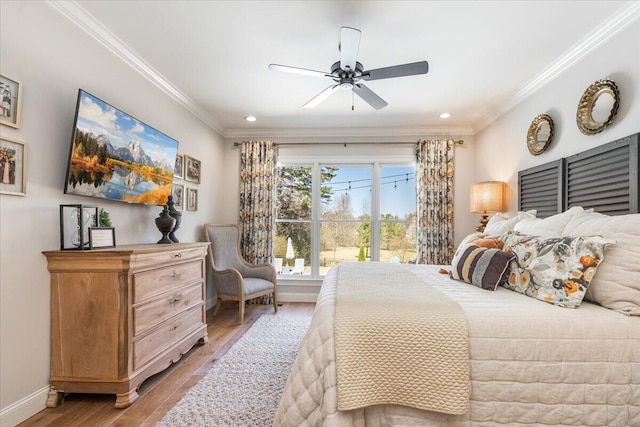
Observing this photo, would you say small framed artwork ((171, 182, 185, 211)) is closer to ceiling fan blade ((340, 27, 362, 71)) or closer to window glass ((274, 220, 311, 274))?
window glass ((274, 220, 311, 274))

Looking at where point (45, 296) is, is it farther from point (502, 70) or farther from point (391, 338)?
point (502, 70)

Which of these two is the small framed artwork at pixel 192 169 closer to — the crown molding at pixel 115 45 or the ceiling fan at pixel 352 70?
the crown molding at pixel 115 45

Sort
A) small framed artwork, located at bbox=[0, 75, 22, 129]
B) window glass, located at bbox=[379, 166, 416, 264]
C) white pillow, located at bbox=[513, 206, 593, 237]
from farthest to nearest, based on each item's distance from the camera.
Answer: window glass, located at bbox=[379, 166, 416, 264]
white pillow, located at bbox=[513, 206, 593, 237]
small framed artwork, located at bbox=[0, 75, 22, 129]

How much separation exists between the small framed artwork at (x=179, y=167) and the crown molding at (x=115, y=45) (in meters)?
0.61

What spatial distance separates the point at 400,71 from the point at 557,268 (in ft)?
5.37

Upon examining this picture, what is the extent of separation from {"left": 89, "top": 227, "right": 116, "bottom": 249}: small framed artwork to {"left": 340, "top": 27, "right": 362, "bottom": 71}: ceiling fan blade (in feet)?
6.98

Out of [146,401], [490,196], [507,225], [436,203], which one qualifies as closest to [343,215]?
[436,203]

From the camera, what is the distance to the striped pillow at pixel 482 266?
6.17 ft

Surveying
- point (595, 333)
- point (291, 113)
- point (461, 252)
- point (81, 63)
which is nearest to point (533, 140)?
point (461, 252)

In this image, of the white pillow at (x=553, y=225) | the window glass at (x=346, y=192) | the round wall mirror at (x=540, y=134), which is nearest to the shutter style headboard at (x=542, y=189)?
the round wall mirror at (x=540, y=134)

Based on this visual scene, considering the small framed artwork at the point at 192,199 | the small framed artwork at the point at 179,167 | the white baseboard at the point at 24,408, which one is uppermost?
the small framed artwork at the point at 179,167

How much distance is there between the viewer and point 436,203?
4406mm

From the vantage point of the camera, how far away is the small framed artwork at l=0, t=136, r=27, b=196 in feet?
5.49

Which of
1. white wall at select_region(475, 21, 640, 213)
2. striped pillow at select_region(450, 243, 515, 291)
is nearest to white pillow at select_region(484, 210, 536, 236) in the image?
striped pillow at select_region(450, 243, 515, 291)
